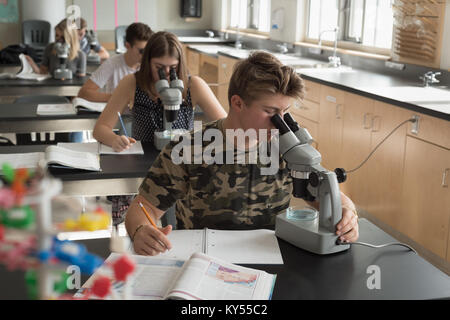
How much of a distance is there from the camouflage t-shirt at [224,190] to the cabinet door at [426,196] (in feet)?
5.31

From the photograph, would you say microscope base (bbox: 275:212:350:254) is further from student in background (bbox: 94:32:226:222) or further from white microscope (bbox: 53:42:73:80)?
white microscope (bbox: 53:42:73:80)

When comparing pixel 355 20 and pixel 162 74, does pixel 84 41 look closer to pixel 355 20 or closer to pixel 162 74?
pixel 355 20

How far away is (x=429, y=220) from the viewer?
322cm

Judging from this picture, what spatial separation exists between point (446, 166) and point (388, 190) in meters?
0.61

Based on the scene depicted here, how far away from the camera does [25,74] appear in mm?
5281

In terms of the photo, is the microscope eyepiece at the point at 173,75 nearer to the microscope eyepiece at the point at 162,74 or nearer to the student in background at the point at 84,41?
the microscope eyepiece at the point at 162,74

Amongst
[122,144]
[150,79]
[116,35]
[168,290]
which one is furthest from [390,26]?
[116,35]

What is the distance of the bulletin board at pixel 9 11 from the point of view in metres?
10.0

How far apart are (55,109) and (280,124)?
2.57 metres

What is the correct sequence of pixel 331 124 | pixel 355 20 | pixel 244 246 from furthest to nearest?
pixel 355 20 → pixel 331 124 → pixel 244 246

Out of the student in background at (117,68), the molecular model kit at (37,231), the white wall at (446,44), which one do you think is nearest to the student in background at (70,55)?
the student in background at (117,68)

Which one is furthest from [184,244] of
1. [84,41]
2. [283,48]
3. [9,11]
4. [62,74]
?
[9,11]
